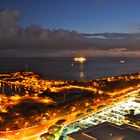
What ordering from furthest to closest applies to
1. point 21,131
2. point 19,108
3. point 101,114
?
1. point 19,108
2. point 101,114
3. point 21,131

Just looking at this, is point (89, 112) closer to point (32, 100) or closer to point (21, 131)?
point (21, 131)

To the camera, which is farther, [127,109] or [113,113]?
[127,109]

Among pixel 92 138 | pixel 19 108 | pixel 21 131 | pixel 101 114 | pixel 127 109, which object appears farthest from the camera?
pixel 19 108

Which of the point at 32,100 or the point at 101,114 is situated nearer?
the point at 101,114

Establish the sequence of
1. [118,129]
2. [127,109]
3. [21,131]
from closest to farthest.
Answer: [118,129]
[21,131]
[127,109]

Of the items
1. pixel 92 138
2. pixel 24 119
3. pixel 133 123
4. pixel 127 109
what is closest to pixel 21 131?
pixel 24 119

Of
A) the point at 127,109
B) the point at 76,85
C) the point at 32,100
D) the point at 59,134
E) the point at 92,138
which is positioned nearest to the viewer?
the point at 92,138

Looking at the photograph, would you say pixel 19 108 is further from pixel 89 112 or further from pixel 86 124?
pixel 86 124

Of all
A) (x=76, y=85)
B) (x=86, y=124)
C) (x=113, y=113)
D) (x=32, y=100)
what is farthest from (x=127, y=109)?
(x=76, y=85)
